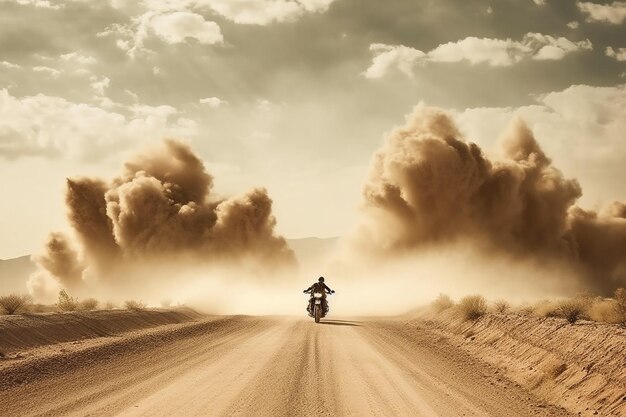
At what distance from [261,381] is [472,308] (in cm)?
1052

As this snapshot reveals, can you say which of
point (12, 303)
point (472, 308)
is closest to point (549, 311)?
point (472, 308)

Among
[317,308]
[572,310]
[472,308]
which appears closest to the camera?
[572,310]

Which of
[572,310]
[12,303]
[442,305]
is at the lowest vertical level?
[442,305]

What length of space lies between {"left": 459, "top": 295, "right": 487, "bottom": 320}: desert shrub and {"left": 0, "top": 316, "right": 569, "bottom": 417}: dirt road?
330 centimetres

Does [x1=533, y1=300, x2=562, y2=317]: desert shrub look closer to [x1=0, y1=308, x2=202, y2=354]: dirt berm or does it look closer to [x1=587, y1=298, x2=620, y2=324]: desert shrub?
[x1=587, y1=298, x2=620, y2=324]: desert shrub

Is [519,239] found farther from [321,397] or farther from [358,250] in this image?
[321,397]

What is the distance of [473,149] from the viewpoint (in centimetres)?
5759

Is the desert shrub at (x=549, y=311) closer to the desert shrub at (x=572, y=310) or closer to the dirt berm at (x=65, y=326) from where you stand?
the desert shrub at (x=572, y=310)

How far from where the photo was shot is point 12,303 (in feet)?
52.1

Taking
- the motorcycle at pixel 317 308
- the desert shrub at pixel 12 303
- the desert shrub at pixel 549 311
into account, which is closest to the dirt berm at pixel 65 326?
the desert shrub at pixel 12 303

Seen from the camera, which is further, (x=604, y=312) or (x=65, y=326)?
(x=65, y=326)

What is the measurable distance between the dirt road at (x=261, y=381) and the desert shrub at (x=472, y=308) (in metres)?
3.30

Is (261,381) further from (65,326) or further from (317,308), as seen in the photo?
(317,308)

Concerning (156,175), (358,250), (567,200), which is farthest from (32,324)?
(567,200)
